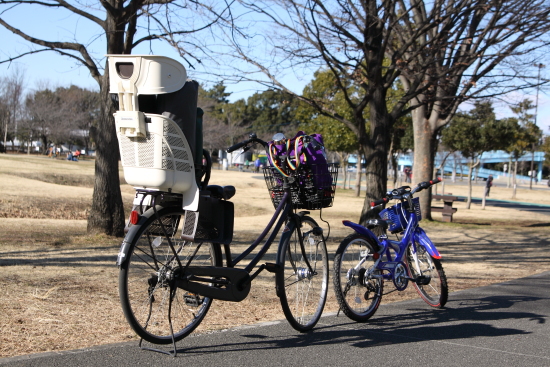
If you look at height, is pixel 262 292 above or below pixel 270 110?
below

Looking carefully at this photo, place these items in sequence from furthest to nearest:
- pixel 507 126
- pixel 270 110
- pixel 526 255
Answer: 1. pixel 270 110
2. pixel 507 126
3. pixel 526 255

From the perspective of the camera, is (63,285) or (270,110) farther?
(270,110)

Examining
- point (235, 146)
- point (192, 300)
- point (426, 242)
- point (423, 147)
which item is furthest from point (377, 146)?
point (192, 300)

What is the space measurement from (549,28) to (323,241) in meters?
8.90

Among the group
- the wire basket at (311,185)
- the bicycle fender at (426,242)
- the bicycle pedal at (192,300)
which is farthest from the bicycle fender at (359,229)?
the bicycle pedal at (192,300)

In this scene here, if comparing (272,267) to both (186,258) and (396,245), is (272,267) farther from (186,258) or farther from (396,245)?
(396,245)

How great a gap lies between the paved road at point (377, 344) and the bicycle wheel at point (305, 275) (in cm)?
16

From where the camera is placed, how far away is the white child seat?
3562 millimetres

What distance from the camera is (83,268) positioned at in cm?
695

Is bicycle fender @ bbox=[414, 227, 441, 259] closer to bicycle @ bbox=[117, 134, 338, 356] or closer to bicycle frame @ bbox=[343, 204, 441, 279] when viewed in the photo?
bicycle frame @ bbox=[343, 204, 441, 279]

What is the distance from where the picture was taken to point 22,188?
56.9 ft

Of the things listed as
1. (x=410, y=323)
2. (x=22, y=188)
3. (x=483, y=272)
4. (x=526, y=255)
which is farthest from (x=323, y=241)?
(x=22, y=188)

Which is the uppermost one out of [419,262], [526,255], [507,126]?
[507,126]

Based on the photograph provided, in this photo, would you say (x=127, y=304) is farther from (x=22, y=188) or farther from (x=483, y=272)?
(x=22, y=188)
